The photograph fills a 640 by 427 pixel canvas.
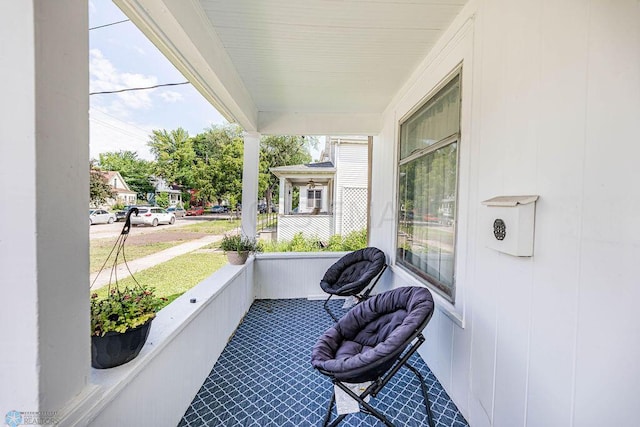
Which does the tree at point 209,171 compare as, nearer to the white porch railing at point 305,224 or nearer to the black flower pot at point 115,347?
the black flower pot at point 115,347

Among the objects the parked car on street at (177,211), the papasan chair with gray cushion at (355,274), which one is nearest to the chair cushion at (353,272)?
the papasan chair with gray cushion at (355,274)

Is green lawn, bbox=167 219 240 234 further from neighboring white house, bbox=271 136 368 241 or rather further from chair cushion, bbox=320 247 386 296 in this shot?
neighboring white house, bbox=271 136 368 241

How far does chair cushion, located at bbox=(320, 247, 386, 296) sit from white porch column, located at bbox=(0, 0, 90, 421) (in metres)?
2.55

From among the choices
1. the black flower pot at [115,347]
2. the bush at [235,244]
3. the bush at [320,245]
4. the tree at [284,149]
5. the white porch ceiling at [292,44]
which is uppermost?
the tree at [284,149]

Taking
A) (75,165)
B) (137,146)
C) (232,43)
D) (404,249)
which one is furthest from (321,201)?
(75,165)

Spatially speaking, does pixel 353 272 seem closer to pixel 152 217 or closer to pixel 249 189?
pixel 249 189

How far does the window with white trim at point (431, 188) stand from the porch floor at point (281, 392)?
0.78 m

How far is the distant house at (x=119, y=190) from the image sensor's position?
1.27 metres

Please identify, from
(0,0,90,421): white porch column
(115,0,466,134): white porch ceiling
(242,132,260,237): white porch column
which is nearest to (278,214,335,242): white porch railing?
(242,132,260,237): white porch column

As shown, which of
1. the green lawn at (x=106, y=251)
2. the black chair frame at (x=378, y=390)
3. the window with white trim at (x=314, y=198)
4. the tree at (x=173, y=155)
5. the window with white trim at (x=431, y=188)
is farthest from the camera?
the window with white trim at (x=314, y=198)

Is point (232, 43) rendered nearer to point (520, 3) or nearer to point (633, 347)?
point (520, 3)

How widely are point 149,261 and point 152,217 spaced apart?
33 centimetres

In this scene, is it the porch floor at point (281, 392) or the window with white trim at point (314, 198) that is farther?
the window with white trim at point (314, 198)

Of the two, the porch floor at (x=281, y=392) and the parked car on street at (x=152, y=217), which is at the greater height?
the parked car on street at (x=152, y=217)
